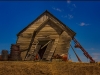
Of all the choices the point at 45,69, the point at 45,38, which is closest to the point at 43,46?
the point at 45,38

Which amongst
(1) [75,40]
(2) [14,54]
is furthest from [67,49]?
(2) [14,54]

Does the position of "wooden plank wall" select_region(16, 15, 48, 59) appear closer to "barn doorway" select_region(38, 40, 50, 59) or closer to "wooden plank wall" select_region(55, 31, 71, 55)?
"barn doorway" select_region(38, 40, 50, 59)

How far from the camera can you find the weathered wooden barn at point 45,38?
2055 centimetres

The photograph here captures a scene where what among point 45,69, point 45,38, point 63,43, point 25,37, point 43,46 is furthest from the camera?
point 63,43

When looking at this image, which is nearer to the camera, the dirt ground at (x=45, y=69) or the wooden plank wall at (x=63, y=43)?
the dirt ground at (x=45, y=69)

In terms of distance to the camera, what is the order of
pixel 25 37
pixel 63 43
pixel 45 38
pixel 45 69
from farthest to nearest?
pixel 63 43 < pixel 25 37 < pixel 45 38 < pixel 45 69

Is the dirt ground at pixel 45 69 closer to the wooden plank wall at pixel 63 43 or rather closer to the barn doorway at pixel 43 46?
the barn doorway at pixel 43 46

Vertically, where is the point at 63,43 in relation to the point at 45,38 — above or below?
below

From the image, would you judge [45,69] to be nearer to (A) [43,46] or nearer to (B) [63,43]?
(A) [43,46]

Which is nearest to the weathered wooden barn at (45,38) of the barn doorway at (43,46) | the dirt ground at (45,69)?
the barn doorway at (43,46)

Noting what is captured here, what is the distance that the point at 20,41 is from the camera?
21047 millimetres

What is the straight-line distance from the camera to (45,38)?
20.7 metres

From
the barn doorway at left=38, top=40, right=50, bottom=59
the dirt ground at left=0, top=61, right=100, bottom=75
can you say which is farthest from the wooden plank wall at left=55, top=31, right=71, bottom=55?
the dirt ground at left=0, top=61, right=100, bottom=75

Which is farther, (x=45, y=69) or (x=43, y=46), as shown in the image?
(x=43, y=46)
